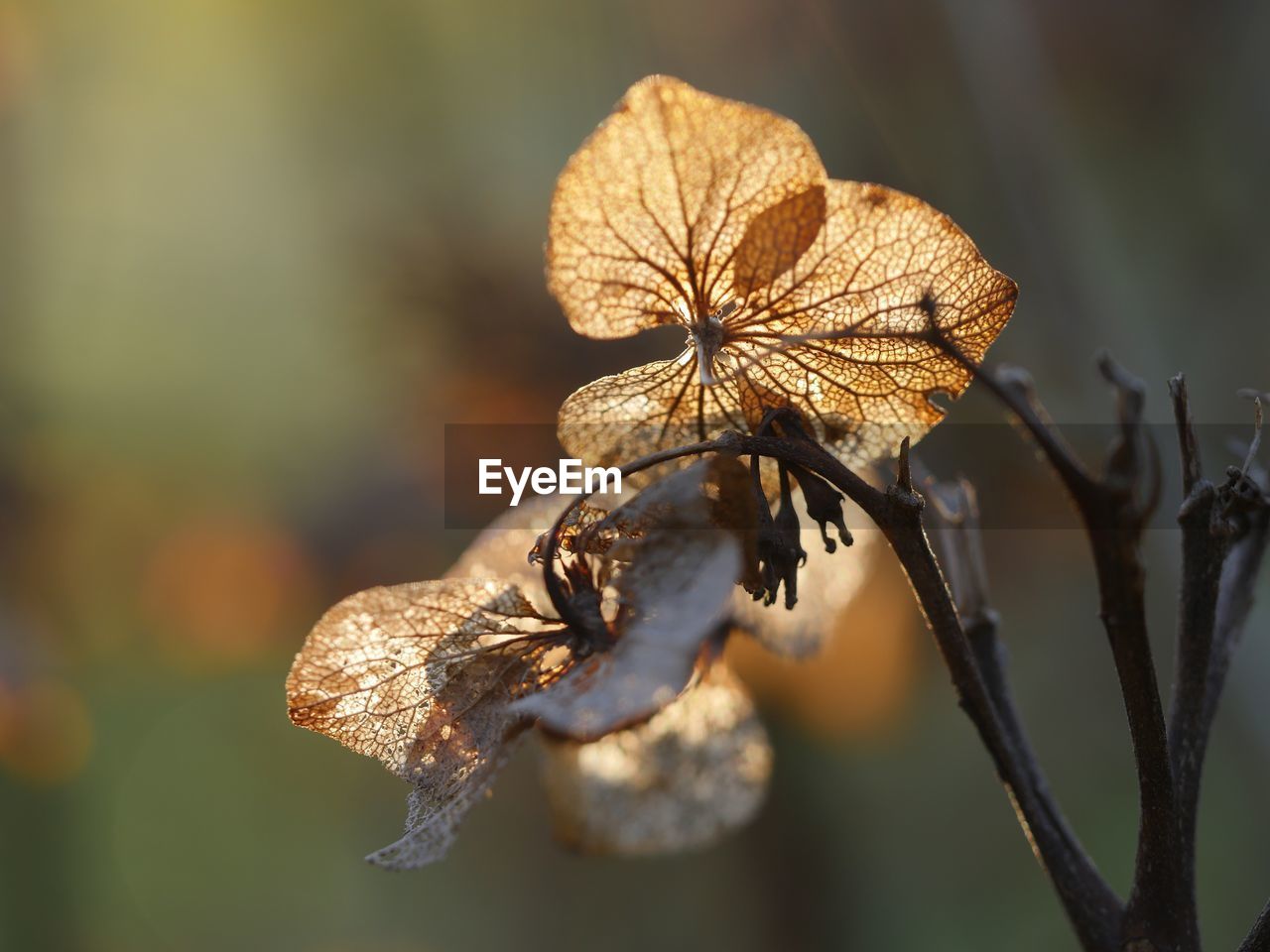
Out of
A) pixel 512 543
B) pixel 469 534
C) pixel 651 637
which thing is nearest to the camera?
pixel 651 637

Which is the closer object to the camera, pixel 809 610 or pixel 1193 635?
pixel 1193 635

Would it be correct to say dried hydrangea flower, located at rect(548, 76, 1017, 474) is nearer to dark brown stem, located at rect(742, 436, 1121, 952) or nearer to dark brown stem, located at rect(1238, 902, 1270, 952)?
dark brown stem, located at rect(742, 436, 1121, 952)

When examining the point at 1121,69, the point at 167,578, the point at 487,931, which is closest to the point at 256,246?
the point at 167,578

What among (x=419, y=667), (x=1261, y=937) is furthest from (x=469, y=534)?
(x=1261, y=937)

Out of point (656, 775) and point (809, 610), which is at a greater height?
point (809, 610)

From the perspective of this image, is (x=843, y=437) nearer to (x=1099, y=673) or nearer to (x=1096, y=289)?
(x=1096, y=289)

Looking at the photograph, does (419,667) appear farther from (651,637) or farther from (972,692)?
(972,692)

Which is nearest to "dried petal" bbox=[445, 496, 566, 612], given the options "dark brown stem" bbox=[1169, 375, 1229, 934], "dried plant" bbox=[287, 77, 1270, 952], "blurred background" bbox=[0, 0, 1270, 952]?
"dried plant" bbox=[287, 77, 1270, 952]
